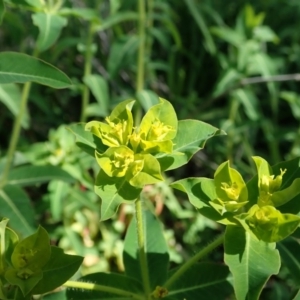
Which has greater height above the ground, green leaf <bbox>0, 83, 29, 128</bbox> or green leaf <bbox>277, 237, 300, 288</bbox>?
green leaf <bbox>0, 83, 29, 128</bbox>

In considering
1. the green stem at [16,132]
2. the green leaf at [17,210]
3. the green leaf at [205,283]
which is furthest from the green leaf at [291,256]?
the green stem at [16,132]

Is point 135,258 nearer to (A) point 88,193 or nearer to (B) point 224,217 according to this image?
(B) point 224,217

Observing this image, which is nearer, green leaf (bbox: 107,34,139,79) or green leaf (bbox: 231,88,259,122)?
green leaf (bbox: 107,34,139,79)

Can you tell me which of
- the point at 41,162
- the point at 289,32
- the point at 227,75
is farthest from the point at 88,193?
the point at 289,32

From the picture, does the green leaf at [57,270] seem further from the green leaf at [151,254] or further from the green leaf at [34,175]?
the green leaf at [34,175]

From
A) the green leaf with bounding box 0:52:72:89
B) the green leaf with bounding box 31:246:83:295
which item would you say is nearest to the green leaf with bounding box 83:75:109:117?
the green leaf with bounding box 0:52:72:89

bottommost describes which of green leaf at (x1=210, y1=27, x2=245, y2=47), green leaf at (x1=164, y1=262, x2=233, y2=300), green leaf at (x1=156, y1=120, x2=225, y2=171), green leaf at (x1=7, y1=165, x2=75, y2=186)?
green leaf at (x1=7, y1=165, x2=75, y2=186)

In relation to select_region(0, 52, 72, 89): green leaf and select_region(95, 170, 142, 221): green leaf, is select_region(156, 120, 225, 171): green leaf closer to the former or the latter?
select_region(95, 170, 142, 221): green leaf
